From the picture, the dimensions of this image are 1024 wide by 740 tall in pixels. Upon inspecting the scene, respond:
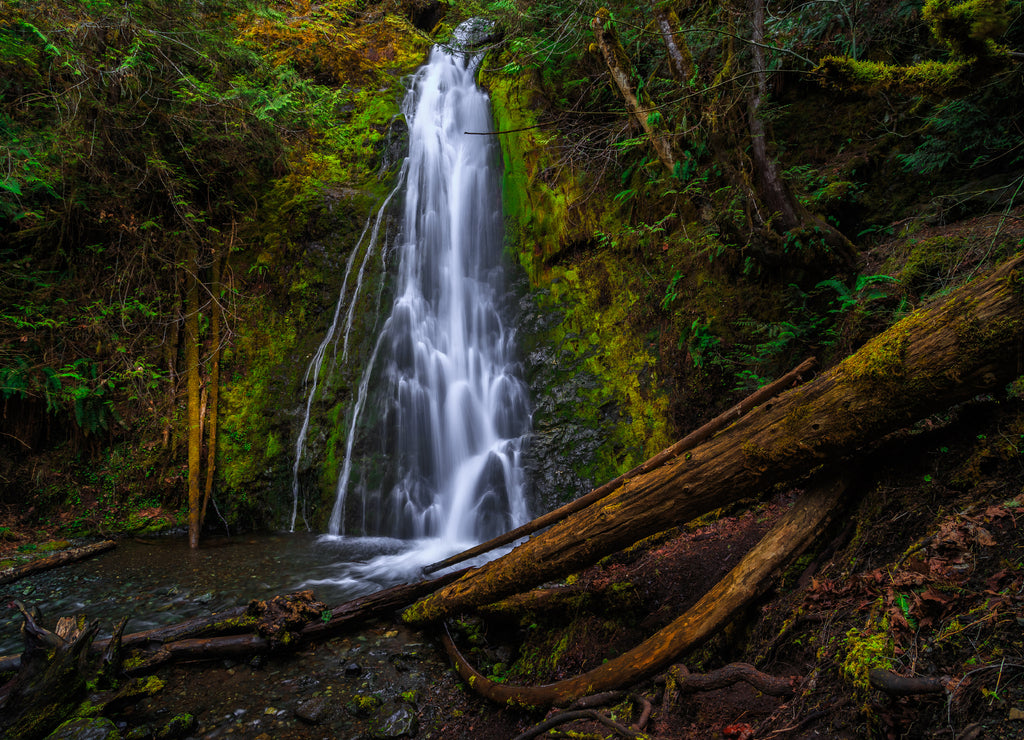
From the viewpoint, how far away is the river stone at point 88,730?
2.66 meters

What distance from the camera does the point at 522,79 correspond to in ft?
28.7

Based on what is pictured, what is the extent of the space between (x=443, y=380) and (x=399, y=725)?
201 inches

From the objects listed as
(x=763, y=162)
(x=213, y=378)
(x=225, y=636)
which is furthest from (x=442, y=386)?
(x=763, y=162)

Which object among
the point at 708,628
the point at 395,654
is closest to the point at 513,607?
the point at 395,654

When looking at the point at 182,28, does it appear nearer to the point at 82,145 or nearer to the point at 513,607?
the point at 82,145

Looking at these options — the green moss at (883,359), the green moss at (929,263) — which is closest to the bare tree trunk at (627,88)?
the green moss at (929,263)

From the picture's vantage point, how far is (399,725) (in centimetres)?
292

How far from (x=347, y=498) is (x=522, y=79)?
8.41m

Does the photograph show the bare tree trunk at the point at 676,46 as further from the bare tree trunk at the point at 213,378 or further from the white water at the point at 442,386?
the bare tree trunk at the point at 213,378

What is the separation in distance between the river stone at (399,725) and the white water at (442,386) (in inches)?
105

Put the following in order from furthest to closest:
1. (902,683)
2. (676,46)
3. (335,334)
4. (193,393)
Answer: (335,334), (193,393), (676,46), (902,683)

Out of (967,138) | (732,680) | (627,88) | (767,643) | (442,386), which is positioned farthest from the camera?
(442,386)

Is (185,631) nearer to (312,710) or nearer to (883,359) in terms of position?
(312,710)

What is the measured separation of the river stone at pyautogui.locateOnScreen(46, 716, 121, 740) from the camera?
2.66 meters
